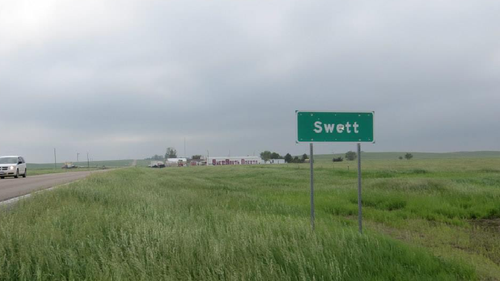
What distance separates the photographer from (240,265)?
4508mm

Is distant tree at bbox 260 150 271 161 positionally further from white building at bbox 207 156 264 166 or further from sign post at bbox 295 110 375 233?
sign post at bbox 295 110 375 233

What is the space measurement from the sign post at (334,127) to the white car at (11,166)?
33046 millimetres

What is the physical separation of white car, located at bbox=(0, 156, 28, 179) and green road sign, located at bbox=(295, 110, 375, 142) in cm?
3305

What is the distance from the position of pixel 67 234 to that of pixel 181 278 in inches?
96.5

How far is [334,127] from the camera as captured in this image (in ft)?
22.6

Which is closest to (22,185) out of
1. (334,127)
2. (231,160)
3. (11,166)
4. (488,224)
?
(11,166)

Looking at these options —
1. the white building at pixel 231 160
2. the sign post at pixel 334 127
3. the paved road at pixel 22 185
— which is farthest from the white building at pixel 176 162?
the sign post at pixel 334 127

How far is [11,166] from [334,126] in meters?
33.4

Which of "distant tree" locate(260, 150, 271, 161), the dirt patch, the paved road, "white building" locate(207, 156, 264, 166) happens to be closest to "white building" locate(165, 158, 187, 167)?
"white building" locate(207, 156, 264, 166)

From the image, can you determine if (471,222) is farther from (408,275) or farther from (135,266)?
(135,266)

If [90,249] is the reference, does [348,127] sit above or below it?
above

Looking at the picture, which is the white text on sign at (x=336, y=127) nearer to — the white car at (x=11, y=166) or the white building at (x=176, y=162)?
the white car at (x=11, y=166)

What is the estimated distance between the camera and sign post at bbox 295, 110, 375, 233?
6789mm

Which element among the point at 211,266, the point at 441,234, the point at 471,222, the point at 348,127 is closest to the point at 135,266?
the point at 211,266
